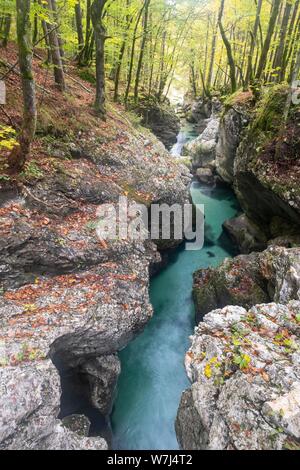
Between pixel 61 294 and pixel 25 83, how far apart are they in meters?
4.96

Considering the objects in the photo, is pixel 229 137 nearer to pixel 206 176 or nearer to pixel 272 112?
pixel 272 112

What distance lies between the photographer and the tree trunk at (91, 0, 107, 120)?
915cm

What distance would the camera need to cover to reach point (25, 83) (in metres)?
6.68

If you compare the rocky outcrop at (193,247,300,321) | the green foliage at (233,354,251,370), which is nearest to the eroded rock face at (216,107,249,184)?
the rocky outcrop at (193,247,300,321)

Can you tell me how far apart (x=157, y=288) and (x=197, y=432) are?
7.03 meters

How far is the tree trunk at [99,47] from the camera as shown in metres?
9.15

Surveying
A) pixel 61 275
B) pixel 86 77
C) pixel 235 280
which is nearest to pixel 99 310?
pixel 61 275

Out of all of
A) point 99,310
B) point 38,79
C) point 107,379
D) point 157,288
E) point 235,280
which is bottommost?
point 157,288

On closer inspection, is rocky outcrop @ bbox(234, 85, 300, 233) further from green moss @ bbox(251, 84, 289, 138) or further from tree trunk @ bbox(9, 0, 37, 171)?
tree trunk @ bbox(9, 0, 37, 171)

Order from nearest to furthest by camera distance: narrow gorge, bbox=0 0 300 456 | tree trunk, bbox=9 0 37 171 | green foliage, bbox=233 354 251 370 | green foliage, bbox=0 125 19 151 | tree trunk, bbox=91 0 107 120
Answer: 1. narrow gorge, bbox=0 0 300 456
2. green foliage, bbox=233 354 251 370
3. green foliage, bbox=0 125 19 151
4. tree trunk, bbox=9 0 37 171
5. tree trunk, bbox=91 0 107 120

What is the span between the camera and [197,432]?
480cm

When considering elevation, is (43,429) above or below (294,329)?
below

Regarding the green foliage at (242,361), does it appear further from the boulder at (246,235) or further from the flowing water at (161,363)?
the boulder at (246,235)
